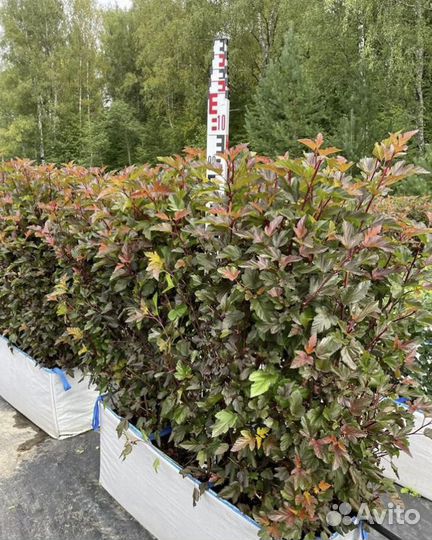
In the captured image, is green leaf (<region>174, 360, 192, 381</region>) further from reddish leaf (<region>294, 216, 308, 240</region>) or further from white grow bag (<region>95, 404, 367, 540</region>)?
reddish leaf (<region>294, 216, 308, 240</region>)

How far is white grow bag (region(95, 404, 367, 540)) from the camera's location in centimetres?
164

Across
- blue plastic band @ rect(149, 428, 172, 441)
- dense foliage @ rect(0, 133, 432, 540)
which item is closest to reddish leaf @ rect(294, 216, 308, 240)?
dense foliage @ rect(0, 133, 432, 540)

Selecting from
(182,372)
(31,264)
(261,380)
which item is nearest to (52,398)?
(31,264)

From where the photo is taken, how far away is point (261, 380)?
1.37 meters

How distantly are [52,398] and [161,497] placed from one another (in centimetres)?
105

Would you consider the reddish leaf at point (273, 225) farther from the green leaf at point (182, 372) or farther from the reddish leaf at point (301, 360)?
the green leaf at point (182, 372)

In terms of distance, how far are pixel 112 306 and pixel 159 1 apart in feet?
73.9

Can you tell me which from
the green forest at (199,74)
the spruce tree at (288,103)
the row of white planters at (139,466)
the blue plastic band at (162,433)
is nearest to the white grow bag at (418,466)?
the row of white planters at (139,466)

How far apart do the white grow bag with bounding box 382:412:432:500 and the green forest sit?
30.9ft

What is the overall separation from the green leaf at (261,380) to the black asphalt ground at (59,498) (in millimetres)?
1110

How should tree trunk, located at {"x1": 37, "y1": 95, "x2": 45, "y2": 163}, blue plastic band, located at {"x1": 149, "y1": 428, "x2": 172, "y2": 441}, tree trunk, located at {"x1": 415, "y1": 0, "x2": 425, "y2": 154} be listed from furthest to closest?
1. tree trunk, located at {"x1": 37, "y1": 95, "x2": 45, "y2": 163}
2. tree trunk, located at {"x1": 415, "y1": 0, "x2": 425, "y2": 154}
3. blue plastic band, located at {"x1": 149, "y1": 428, "x2": 172, "y2": 441}

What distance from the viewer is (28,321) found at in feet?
9.45

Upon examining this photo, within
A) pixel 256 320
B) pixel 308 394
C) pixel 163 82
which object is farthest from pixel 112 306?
pixel 163 82

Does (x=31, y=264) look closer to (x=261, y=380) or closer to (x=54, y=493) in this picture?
(x=54, y=493)
